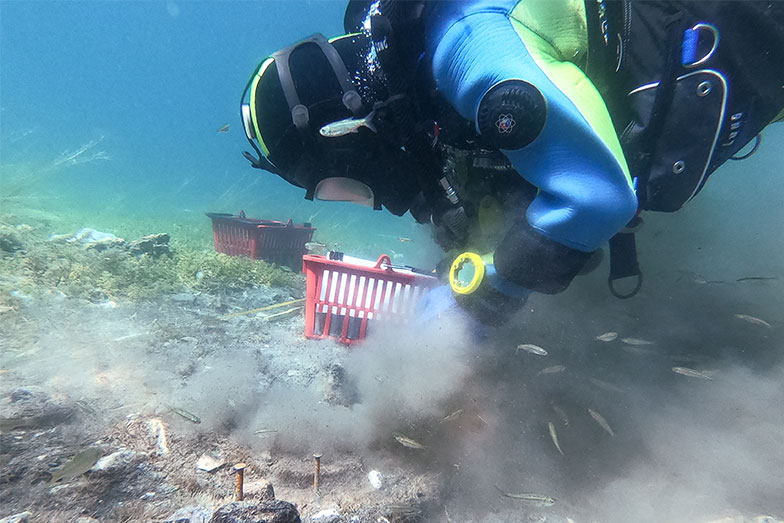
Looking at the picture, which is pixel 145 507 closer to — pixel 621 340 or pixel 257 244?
pixel 621 340

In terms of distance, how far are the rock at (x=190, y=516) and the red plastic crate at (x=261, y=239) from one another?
5.88 m

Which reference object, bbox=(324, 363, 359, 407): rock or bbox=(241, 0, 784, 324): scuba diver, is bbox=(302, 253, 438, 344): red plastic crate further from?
bbox=(241, 0, 784, 324): scuba diver

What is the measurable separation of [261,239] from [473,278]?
6.16 meters

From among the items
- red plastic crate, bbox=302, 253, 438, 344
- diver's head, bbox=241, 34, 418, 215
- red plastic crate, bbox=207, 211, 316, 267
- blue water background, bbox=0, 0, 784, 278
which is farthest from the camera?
blue water background, bbox=0, 0, 784, 278

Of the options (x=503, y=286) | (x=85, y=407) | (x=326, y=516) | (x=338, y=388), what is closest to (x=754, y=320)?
(x=503, y=286)

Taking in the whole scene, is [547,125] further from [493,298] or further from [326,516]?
[326,516]

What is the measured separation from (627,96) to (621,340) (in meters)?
2.88

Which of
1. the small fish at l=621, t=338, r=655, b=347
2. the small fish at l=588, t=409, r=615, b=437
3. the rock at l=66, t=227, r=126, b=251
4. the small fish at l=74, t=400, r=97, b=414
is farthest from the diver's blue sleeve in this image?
the rock at l=66, t=227, r=126, b=251

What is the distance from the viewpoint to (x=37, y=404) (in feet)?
8.27

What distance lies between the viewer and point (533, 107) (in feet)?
4.84

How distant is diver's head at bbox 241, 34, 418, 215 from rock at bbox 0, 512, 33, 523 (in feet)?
7.32

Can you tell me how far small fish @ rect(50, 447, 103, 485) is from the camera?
1962mm

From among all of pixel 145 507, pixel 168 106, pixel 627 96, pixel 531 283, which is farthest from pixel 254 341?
pixel 168 106

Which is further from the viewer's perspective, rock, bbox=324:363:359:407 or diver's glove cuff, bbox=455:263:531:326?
rock, bbox=324:363:359:407
